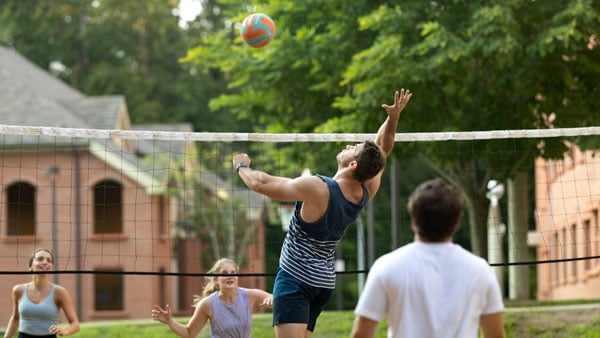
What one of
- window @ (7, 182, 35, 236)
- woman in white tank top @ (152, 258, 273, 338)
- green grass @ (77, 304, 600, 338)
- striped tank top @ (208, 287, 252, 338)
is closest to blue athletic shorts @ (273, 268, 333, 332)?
woman in white tank top @ (152, 258, 273, 338)

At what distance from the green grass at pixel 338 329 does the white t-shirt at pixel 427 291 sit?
10.9m

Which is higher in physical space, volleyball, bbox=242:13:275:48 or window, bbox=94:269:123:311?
volleyball, bbox=242:13:275:48

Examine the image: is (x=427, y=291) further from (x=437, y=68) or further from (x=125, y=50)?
(x=125, y=50)

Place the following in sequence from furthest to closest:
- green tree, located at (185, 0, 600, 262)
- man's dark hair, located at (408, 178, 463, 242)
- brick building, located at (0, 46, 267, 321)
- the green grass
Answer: brick building, located at (0, 46, 267, 321), green tree, located at (185, 0, 600, 262), the green grass, man's dark hair, located at (408, 178, 463, 242)

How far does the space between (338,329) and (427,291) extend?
12.0 metres

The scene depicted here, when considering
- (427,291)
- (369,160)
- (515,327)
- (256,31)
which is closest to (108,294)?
(515,327)

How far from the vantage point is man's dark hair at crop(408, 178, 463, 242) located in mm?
5031

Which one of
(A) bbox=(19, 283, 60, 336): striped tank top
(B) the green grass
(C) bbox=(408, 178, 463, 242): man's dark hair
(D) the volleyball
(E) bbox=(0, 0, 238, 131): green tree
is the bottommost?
(B) the green grass

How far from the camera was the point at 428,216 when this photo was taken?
5047mm

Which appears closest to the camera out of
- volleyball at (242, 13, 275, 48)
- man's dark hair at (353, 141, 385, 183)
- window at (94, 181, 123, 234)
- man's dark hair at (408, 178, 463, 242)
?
man's dark hair at (408, 178, 463, 242)

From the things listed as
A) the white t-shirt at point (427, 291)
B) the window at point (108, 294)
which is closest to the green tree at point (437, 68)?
the white t-shirt at point (427, 291)

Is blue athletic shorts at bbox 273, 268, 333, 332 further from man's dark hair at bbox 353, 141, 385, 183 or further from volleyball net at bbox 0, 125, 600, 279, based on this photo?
volleyball net at bbox 0, 125, 600, 279

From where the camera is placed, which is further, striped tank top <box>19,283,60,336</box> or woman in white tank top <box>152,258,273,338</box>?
striped tank top <box>19,283,60,336</box>

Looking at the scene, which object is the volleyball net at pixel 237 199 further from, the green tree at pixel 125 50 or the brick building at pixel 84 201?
the green tree at pixel 125 50
